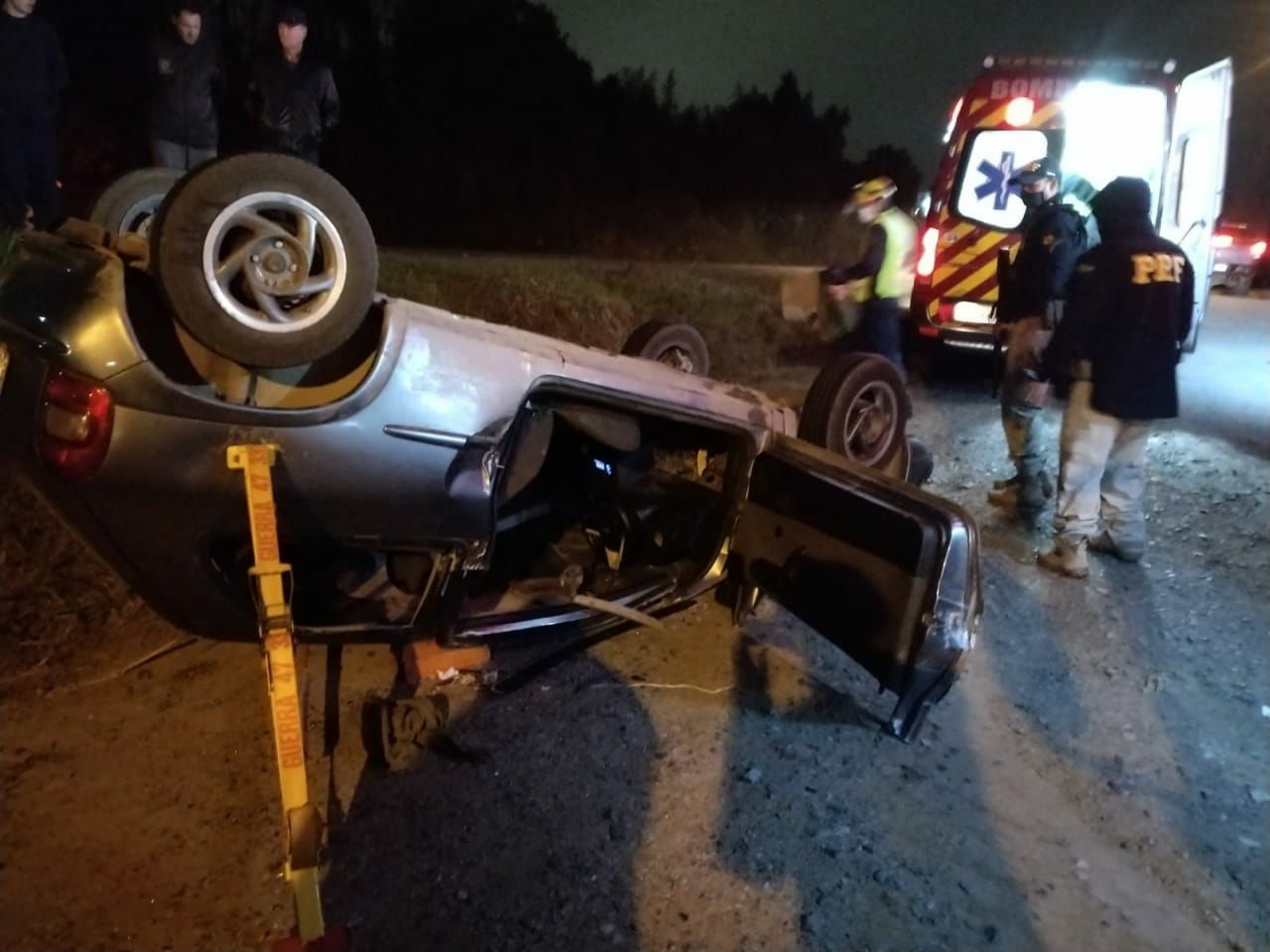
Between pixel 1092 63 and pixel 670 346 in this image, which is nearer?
pixel 670 346

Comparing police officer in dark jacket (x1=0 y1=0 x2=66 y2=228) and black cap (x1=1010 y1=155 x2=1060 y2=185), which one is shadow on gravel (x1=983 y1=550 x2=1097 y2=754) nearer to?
black cap (x1=1010 y1=155 x2=1060 y2=185)

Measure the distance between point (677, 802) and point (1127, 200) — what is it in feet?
11.3

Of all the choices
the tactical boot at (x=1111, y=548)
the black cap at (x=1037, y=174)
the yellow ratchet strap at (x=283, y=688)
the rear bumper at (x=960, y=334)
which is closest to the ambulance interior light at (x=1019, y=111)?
the rear bumper at (x=960, y=334)

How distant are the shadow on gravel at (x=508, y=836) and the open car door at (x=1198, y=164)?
21.4 feet

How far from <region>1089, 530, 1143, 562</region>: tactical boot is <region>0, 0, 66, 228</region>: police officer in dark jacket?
19.9ft

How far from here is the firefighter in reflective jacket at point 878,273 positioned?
19.0ft

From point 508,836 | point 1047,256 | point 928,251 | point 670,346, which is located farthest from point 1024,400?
point 508,836

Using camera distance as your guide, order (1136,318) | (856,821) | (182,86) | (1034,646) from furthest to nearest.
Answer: (182,86), (1136,318), (1034,646), (856,821)

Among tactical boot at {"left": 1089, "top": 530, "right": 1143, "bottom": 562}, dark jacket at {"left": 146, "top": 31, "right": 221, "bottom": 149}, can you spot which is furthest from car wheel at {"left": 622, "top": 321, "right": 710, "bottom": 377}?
dark jacket at {"left": 146, "top": 31, "right": 221, "bottom": 149}

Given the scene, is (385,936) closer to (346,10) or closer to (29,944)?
(29,944)

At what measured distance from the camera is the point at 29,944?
2.28 meters

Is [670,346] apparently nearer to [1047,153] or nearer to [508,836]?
[508,836]

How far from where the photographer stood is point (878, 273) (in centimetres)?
584

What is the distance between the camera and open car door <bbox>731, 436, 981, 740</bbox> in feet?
→ 9.61
